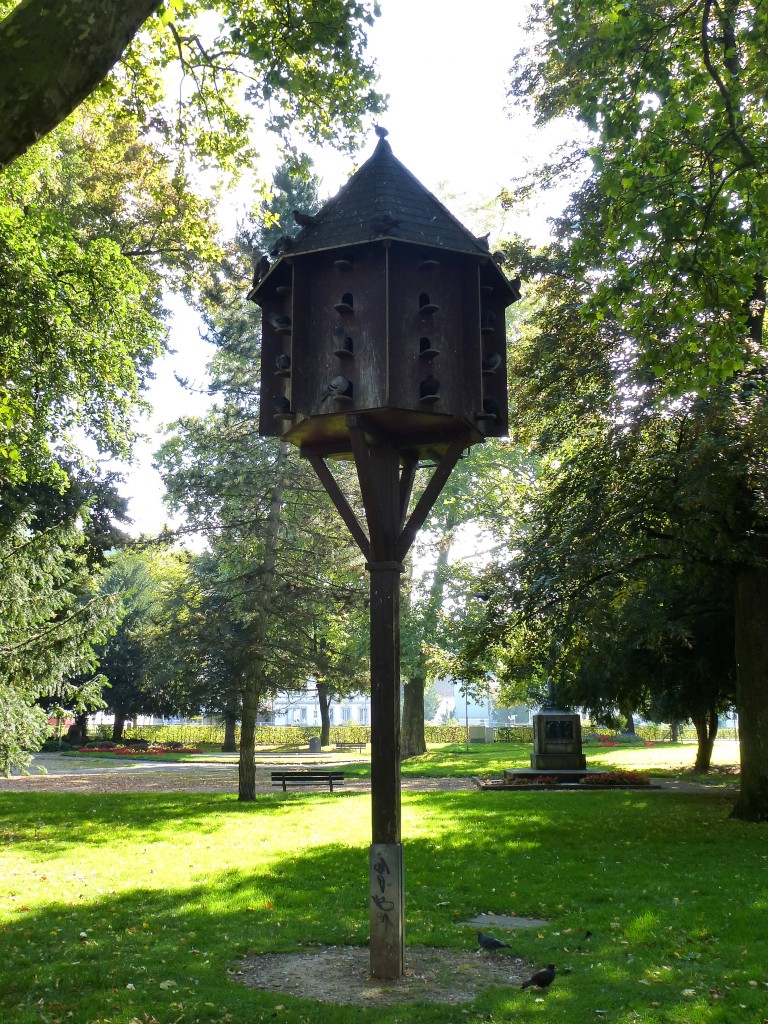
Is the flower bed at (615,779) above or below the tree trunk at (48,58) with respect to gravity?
below

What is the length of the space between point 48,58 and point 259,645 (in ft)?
53.9

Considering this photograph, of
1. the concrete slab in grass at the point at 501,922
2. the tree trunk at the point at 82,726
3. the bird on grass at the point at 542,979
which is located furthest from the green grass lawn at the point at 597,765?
the tree trunk at the point at 82,726

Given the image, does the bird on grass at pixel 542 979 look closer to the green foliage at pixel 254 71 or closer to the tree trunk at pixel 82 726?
the green foliage at pixel 254 71

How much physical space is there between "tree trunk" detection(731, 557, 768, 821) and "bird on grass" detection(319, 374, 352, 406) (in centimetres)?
945

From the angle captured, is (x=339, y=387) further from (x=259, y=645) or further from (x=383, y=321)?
(x=259, y=645)

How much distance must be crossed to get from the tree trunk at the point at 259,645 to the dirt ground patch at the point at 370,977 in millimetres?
12191

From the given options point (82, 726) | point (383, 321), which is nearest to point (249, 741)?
point (383, 321)

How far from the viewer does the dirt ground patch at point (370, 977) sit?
6.32m

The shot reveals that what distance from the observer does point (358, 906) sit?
9.01m

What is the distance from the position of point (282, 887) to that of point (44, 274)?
306 inches

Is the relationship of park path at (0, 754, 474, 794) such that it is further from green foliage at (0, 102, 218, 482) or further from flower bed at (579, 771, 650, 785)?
green foliage at (0, 102, 218, 482)

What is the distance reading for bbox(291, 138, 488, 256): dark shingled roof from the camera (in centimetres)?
767

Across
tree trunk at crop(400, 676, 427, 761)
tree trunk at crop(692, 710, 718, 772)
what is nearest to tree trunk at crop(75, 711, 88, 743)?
tree trunk at crop(400, 676, 427, 761)

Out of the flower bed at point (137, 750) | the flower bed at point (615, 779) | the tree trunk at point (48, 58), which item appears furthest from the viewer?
→ the flower bed at point (137, 750)
